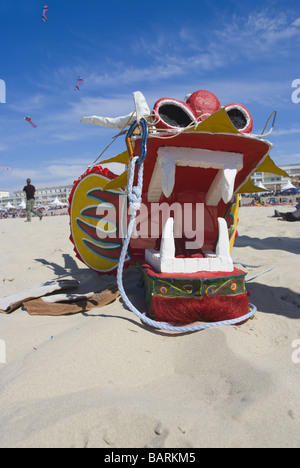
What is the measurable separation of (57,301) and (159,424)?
60.8 inches

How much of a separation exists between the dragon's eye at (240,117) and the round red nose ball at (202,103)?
13 centimetres

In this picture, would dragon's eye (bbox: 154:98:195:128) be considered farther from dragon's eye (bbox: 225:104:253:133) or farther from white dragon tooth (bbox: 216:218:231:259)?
white dragon tooth (bbox: 216:218:231:259)

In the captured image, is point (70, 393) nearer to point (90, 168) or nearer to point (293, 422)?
point (293, 422)

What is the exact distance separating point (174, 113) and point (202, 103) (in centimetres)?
27

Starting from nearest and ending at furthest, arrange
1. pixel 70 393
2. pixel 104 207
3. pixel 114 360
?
→ pixel 70 393 < pixel 114 360 < pixel 104 207

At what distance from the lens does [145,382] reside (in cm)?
139

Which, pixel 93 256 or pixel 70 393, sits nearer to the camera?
pixel 70 393

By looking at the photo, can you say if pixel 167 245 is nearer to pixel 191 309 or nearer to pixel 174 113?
pixel 191 309

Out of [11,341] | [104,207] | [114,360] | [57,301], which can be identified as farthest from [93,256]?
[114,360]

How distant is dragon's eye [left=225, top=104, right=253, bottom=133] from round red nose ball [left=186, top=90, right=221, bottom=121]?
13cm

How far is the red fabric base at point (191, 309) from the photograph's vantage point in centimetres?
194

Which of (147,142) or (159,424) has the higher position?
(147,142)

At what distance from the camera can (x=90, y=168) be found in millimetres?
2961

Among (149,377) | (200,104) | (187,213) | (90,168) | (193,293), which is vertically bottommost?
(149,377)
